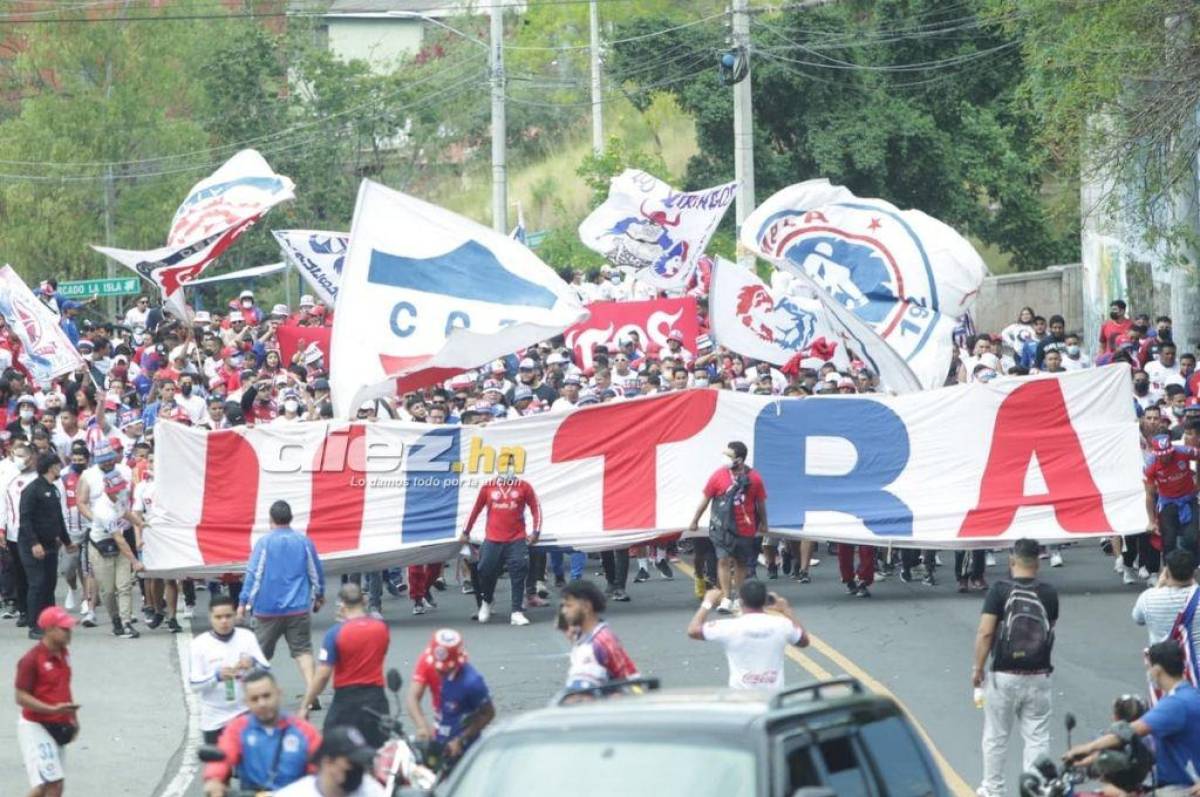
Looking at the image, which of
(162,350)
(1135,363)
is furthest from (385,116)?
(1135,363)

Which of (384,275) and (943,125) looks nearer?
(384,275)

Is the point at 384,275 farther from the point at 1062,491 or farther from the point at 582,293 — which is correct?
the point at 582,293

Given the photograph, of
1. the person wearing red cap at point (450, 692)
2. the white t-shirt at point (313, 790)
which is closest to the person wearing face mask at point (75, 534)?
the person wearing red cap at point (450, 692)

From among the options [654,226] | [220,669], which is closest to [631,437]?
[220,669]

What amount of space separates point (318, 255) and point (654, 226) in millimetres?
5429

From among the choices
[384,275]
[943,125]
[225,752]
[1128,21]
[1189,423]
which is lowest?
[225,752]

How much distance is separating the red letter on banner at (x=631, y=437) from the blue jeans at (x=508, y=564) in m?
1.23

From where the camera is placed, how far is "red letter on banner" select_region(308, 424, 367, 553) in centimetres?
1953

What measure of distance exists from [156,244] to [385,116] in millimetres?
7150

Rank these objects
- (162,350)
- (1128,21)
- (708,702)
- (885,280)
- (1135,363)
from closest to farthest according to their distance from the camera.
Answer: (708,702) < (1128,21) < (885,280) < (1135,363) < (162,350)

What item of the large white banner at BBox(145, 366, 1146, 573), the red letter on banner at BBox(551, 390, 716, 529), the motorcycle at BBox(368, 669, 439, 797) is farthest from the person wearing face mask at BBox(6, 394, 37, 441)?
the motorcycle at BBox(368, 669, 439, 797)

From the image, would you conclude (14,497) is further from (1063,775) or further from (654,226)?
(1063,775)

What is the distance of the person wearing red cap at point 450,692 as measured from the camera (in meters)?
11.1

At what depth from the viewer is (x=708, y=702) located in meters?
7.67
